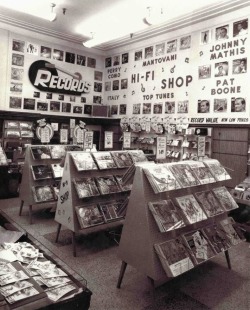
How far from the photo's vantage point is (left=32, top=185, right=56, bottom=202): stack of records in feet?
15.6

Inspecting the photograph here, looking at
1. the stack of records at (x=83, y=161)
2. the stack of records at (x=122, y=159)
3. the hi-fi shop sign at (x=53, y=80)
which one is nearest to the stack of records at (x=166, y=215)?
the stack of records at (x=83, y=161)

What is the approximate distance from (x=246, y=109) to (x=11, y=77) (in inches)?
220

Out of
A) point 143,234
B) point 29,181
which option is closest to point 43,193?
point 29,181

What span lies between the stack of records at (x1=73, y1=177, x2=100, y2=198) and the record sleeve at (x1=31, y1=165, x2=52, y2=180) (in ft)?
4.25

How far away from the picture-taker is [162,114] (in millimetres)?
7191

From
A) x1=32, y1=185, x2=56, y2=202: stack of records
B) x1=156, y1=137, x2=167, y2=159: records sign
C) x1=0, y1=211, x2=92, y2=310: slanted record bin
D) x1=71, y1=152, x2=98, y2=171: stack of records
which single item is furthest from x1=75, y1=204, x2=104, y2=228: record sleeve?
x1=0, y1=211, x2=92, y2=310: slanted record bin

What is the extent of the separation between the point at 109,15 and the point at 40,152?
11.7 ft

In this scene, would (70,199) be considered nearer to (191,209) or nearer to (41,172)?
(41,172)

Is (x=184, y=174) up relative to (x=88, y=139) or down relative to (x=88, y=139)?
down

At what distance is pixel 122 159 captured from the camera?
4.30m

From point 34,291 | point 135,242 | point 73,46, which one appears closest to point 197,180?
point 135,242

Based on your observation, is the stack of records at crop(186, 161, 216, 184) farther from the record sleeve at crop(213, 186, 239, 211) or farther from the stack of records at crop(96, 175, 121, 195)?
the stack of records at crop(96, 175, 121, 195)

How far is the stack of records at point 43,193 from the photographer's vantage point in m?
4.75

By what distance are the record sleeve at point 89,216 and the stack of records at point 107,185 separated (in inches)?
9.9
